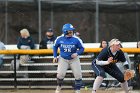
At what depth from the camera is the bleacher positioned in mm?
14442

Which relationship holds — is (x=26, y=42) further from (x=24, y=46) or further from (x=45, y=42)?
(x=45, y=42)

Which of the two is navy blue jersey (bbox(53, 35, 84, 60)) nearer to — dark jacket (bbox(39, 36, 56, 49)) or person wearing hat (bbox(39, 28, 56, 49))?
person wearing hat (bbox(39, 28, 56, 49))

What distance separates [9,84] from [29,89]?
636mm

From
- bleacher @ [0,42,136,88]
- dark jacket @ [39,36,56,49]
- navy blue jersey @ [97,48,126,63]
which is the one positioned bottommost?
bleacher @ [0,42,136,88]

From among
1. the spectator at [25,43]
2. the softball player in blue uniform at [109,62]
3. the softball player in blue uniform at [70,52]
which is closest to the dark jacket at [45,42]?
the spectator at [25,43]

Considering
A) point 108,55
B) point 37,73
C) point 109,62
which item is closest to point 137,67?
point 37,73

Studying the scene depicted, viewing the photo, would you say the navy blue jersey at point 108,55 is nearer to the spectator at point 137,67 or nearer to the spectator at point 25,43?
the spectator at point 137,67

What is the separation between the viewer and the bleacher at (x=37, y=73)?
569 inches

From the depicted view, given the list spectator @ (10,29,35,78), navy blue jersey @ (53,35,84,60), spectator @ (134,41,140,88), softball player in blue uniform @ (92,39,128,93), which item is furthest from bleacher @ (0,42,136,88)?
softball player in blue uniform @ (92,39,128,93)

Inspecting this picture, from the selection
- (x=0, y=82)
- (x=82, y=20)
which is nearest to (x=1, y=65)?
(x=0, y=82)

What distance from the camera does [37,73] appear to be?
48.2 feet

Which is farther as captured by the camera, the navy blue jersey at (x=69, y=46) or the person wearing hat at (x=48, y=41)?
the person wearing hat at (x=48, y=41)

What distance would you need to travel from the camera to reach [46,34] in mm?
15227

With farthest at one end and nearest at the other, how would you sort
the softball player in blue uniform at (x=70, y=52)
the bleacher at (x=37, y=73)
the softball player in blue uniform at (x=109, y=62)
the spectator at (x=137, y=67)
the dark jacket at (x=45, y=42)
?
the dark jacket at (x=45, y=42), the bleacher at (x=37, y=73), the spectator at (x=137, y=67), the softball player in blue uniform at (x=70, y=52), the softball player in blue uniform at (x=109, y=62)
